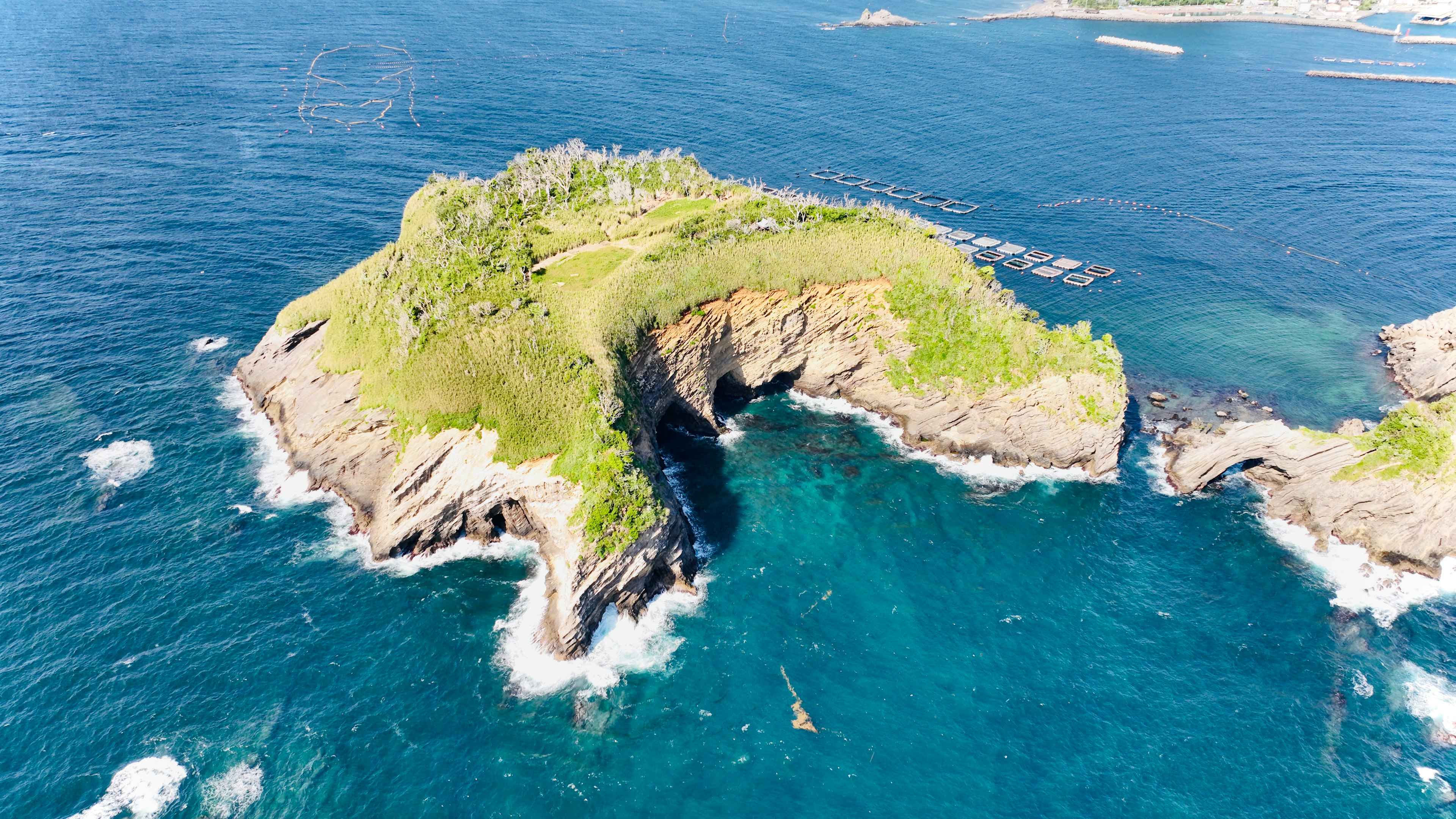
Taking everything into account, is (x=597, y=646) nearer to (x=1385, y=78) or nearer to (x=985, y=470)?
(x=985, y=470)

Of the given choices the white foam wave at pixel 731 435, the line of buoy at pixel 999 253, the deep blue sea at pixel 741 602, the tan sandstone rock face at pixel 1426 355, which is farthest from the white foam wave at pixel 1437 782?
the line of buoy at pixel 999 253

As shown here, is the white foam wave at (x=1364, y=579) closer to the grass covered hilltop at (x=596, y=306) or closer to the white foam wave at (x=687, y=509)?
the grass covered hilltop at (x=596, y=306)

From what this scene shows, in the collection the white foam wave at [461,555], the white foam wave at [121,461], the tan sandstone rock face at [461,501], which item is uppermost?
the tan sandstone rock face at [461,501]

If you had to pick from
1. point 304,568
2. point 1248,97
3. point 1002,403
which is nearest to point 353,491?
point 304,568

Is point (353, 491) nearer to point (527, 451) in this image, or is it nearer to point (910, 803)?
point (527, 451)

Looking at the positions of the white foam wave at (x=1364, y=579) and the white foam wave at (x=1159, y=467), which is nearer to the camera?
the white foam wave at (x=1364, y=579)

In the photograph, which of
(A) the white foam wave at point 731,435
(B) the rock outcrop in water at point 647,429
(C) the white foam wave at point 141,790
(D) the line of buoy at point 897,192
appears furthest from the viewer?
(D) the line of buoy at point 897,192
